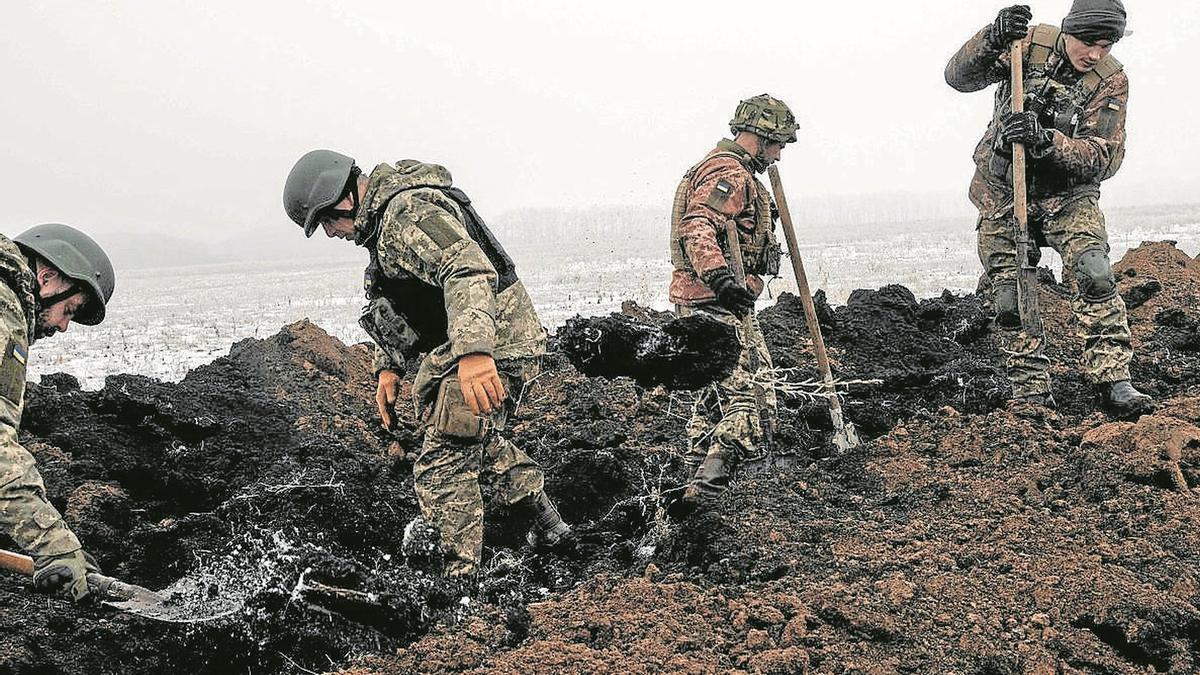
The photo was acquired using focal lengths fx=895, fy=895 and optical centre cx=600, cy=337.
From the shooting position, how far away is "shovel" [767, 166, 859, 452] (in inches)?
196

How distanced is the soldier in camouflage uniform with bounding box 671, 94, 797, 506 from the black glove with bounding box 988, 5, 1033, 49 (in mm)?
1264

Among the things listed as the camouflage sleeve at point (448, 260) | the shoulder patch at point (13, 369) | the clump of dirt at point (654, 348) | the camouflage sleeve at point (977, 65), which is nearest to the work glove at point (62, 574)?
the shoulder patch at point (13, 369)

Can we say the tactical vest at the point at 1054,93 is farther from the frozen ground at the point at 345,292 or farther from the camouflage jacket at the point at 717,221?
the frozen ground at the point at 345,292

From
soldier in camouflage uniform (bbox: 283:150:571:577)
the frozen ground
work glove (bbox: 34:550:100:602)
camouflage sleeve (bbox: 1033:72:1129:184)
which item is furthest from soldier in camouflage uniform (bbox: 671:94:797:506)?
the frozen ground

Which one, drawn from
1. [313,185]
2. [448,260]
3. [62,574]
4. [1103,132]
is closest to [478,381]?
[448,260]

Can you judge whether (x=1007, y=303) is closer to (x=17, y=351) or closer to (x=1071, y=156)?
(x=1071, y=156)

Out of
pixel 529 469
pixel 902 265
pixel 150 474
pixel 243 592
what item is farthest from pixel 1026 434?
pixel 902 265

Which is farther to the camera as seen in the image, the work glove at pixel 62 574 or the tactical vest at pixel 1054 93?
the tactical vest at pixel 1054 93

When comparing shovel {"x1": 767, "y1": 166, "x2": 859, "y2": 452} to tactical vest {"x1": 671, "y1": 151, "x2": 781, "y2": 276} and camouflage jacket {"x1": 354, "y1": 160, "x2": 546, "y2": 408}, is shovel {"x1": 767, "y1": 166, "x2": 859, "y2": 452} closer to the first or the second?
tactical vest {"x1": 671, "y1": 151, "x2": 781, "y2": 276}

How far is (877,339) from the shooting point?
24.5 ft

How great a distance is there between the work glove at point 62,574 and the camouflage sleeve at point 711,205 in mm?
3092

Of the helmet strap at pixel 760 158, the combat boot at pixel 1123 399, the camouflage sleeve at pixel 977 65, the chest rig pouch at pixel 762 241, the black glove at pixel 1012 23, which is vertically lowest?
the combat boot at pixel 1123 399

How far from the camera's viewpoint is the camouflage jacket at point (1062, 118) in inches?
195

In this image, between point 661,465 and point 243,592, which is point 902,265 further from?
point 243,592
